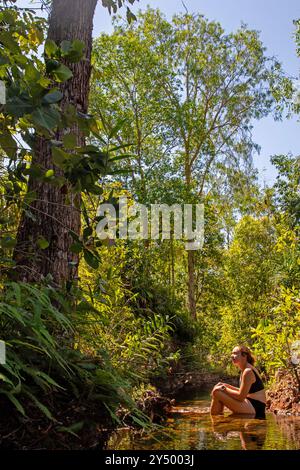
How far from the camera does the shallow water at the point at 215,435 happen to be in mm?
4238

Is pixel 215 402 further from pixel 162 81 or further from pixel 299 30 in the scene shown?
pixel 162 81

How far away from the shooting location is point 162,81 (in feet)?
68.4

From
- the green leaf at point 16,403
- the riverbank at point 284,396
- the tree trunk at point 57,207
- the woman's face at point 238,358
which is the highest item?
the tree trunk at point 57,207

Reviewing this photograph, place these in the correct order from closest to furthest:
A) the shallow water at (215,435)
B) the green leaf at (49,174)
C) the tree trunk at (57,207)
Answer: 1. the green leaf at (49,174)
2. the tree trunk at (57,207)
3. the shallow water at (215,435)

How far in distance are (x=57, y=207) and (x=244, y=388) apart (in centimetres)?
407

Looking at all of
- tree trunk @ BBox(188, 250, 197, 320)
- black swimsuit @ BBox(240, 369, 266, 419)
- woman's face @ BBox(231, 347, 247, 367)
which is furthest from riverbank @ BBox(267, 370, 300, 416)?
tree trunk @ BBox(188, 250, 197, 320)

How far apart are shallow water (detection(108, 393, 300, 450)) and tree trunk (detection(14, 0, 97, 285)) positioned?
52.4 inches

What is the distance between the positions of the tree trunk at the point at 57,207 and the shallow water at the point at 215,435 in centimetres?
133

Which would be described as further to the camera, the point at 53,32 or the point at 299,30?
the point at 299,30

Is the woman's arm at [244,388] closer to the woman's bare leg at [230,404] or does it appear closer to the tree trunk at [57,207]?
the woman's bare leg at [230,404]

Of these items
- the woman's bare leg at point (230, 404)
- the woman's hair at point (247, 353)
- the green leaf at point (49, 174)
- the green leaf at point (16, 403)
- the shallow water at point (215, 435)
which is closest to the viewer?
the green leaf at point (16, 403)

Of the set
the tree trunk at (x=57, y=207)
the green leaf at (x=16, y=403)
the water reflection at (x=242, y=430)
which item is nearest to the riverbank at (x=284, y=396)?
the water reflection at (x=242, y=430)
